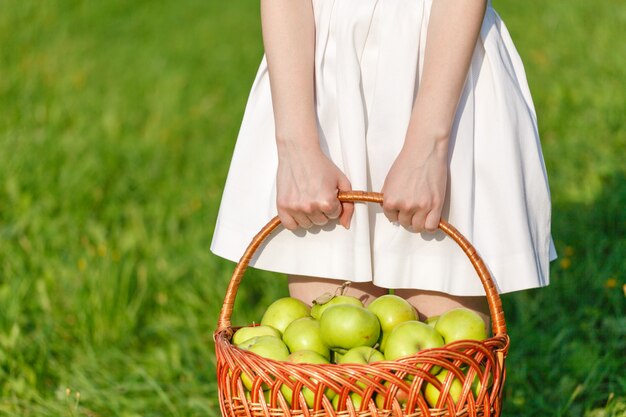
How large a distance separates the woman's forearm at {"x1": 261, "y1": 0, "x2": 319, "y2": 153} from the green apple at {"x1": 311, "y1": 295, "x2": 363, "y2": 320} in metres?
0.30

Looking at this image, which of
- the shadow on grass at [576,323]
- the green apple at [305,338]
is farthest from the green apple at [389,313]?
the shadow on grass at [576,323]

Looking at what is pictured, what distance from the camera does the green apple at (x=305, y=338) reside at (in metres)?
1.61

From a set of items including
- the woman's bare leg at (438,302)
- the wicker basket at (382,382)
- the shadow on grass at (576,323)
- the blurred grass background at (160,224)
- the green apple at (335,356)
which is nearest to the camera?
the wicker basket at (382,382)

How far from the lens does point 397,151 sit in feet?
5.69

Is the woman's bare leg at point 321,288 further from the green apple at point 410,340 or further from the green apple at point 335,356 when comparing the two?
the green apple at point 410,340

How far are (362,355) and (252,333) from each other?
25cm

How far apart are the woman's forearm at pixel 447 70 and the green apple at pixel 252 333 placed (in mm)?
450

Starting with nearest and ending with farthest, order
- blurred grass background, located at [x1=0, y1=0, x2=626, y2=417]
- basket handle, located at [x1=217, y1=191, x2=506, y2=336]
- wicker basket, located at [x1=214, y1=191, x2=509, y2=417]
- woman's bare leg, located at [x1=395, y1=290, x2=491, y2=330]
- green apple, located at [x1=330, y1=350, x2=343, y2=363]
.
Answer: wicker basket, located at [x1=214, y1=191, x2=509, y2=417], basket handle, located at [x1=217, y1=191, x2=506, y2=336], green apple, located at [x1=330, y1=350, x2=343, y2=363], woman's bare leg, located at [x1=395, y1=290, x2=491, y2=330], blurred grass background, located at [x1=0, y1=0, x2=626, y2=417]

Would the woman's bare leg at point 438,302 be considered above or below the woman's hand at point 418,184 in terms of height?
below

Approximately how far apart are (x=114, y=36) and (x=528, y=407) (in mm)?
5218

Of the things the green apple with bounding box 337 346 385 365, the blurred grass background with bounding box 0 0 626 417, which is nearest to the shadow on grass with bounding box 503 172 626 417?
the blurred grass background with bounding box 0 0 626 417

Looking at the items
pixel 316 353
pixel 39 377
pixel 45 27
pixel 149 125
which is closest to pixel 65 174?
pixel 149 125

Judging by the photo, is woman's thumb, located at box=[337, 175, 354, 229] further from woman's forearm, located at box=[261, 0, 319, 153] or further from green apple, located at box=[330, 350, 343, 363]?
green apple, located at box=[330, 350, 343, 363]

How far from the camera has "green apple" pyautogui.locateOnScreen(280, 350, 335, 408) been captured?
1.48 metres
